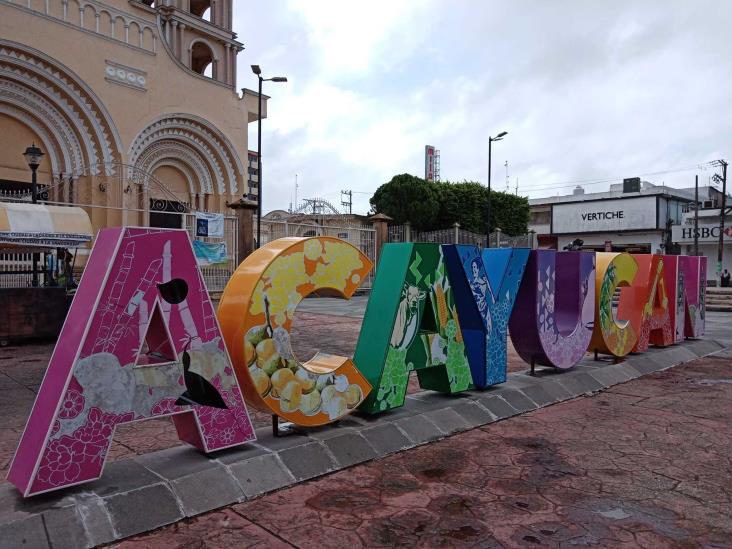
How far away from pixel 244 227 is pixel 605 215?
1325 inches

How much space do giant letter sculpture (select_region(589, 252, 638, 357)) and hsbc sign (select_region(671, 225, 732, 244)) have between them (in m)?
34.7

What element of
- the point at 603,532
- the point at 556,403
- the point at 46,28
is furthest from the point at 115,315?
the point at 46,28

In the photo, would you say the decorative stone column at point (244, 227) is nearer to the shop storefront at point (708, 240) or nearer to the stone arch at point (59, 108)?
the stone arch at point (59, 108)

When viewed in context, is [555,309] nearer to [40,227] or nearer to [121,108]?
[40,227]

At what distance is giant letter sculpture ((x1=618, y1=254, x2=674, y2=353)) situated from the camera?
8141 millimetres

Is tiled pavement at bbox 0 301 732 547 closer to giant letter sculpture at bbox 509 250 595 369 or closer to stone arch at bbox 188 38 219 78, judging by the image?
giant letter sculpture at bbox 509 250 595 369

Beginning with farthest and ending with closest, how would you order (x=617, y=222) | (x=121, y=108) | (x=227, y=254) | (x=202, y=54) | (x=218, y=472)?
(x=617, y=222), (x=202, y=54), (x=121, y=108), (x=227, y=254), (x=218, y=472)

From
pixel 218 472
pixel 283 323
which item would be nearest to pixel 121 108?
pixel 283 323

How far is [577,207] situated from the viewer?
1764 inches

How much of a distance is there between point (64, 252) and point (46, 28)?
8.10 meters

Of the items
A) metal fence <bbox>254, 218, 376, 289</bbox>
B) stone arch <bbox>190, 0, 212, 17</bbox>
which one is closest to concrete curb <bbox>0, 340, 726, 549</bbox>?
metal fence <bbox>254, 218, 376, 289</bbox>

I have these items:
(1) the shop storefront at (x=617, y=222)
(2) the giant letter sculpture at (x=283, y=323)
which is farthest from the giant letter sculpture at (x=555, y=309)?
(1) the shop storefront at (x=617, y=222)

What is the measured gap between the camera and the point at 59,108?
56.4 feet

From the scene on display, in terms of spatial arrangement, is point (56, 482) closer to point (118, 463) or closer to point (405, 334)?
point (118, 463)
